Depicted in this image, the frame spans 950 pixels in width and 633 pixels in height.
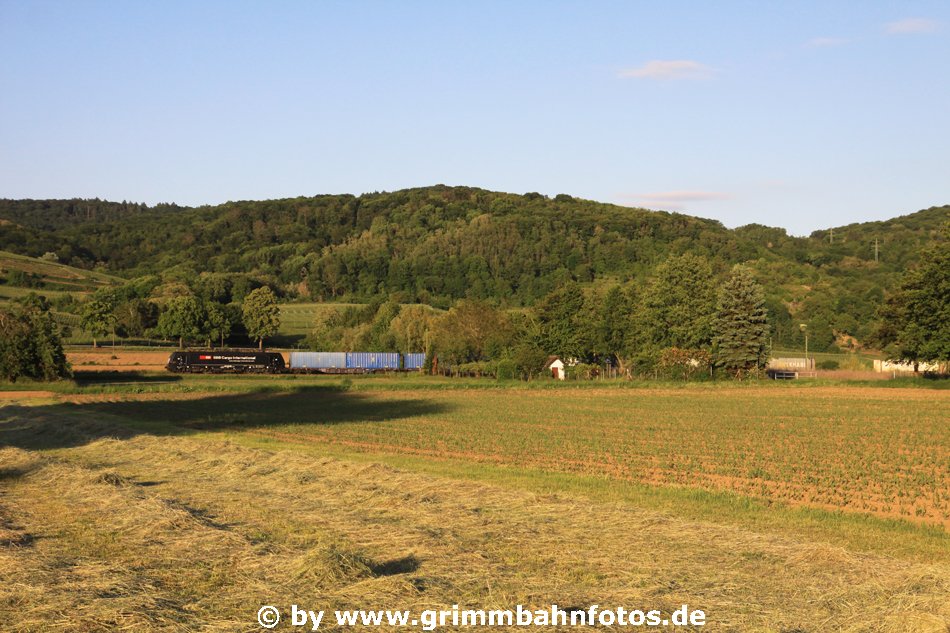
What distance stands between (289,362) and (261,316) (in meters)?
36.1

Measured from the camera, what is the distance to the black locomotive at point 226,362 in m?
93.8

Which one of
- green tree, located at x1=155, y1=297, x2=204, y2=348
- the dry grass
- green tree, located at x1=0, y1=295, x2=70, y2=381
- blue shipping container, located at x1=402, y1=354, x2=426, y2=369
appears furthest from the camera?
green tree, located at x1=155, y1=297, x2=204, y2=348

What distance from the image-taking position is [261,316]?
14050cm

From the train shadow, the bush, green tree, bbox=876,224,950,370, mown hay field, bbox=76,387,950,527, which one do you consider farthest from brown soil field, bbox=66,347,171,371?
green tree, bbox=876,224,950,370

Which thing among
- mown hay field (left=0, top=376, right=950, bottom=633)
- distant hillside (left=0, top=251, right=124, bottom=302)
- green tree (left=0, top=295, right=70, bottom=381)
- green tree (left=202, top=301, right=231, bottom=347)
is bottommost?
mown hay field (left=0, top=376, right=950, bottom=633)

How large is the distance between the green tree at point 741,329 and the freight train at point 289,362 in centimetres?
3819

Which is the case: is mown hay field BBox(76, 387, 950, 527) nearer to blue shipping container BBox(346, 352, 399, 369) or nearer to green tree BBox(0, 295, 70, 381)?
green tree BBox(0, 295, 70, 381)

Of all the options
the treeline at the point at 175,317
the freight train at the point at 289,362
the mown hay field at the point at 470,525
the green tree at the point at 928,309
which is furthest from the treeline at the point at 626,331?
the mown hay field at the point at 470,525

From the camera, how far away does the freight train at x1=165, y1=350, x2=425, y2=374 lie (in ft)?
309

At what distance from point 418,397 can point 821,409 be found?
27.2 metres

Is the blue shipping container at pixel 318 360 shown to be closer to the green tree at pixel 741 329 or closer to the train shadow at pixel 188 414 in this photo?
the train shadow at pixel 188 414

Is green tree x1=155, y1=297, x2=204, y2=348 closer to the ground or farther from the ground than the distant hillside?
closer to the ground

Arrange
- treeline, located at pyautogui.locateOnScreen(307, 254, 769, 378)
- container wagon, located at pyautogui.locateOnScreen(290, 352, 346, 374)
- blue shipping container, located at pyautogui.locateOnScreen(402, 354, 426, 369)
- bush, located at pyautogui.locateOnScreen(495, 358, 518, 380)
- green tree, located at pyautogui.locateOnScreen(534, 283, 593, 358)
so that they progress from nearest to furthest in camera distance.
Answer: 1. bush, located at pyautogui.locateOnScreen(495, 358, 518, 380)
2. treeline, located at pyautogui.locateOnScreen(307, 254, 769, 378)
3. green tree, located at pyautogui.locateOnScreen(534, 283, 593, 358)
4. container wagon, located at pyautogui.locateOnScreen(290, 352, 346, 374)
5. blue shipping container, located at pyautogui.locateOnScreen(402, 354, 426, 369)

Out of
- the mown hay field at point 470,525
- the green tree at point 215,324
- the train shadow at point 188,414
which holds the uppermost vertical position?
the green tree at point 215,324
